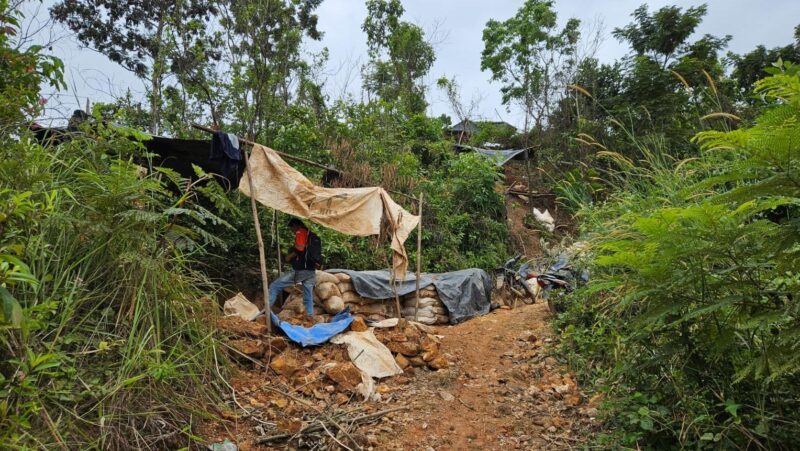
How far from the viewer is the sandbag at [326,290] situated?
6.57 meters

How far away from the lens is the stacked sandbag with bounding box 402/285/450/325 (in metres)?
7.30

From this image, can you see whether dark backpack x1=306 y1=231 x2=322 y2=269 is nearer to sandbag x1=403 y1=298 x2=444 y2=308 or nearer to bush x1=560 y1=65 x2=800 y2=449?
sandbag x1=403 y1=298 x2=444 y2=308

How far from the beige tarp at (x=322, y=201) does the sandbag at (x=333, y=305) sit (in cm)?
89

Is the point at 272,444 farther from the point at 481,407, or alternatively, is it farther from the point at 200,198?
the point at 200,198

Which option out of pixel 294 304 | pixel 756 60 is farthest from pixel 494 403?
pixel 756 60

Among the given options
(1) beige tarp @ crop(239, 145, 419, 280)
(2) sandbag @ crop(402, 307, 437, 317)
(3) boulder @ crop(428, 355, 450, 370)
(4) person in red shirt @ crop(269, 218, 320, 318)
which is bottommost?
(2) sandbag @ crop(402, 307, 437, 317)

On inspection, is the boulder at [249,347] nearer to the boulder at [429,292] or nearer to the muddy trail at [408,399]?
the muddy trail at [408,399]

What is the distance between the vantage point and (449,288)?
7.59m

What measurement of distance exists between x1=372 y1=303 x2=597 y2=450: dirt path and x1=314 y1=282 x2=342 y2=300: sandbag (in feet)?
6.25

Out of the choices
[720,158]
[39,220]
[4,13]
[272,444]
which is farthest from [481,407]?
[4,13]

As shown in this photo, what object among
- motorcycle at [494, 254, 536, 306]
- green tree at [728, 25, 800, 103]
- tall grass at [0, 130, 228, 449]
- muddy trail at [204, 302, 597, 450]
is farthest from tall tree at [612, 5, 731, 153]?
tall grass at [0, 130, 228, 449]

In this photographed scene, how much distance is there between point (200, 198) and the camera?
605 cm

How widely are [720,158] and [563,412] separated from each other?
92.1 inches

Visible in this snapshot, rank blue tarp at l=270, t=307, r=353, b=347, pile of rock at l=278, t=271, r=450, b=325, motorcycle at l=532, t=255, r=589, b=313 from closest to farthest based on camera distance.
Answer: blue tarp at l=270, t=307, r=353, b=347 < motorcycle at l=532, t=255, r=589, b=313 < pile of rock at l=278, t=271, r=450, b=325
